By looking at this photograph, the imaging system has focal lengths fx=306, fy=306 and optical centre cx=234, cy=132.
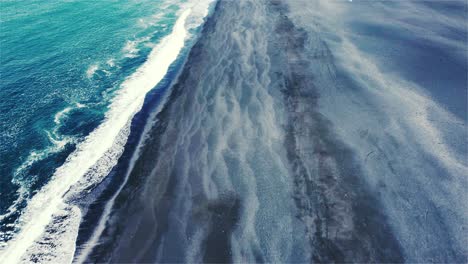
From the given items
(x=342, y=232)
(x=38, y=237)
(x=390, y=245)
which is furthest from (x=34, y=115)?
(x=390, y=245)

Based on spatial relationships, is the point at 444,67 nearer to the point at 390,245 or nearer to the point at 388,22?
the point at 388,22

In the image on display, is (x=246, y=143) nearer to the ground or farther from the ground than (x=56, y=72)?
nearer to the ground

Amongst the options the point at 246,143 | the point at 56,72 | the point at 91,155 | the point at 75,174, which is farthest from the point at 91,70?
the point at 246,143

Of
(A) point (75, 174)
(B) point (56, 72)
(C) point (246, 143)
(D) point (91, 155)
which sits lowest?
(A) point (75, 174)

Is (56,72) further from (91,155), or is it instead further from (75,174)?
(75,174)

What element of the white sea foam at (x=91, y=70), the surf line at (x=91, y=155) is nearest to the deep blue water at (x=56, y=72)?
the white sea foam at (x=91, y=70)

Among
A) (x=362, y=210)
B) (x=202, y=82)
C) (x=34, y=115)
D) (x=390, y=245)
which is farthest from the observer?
(x=202, y=82)
